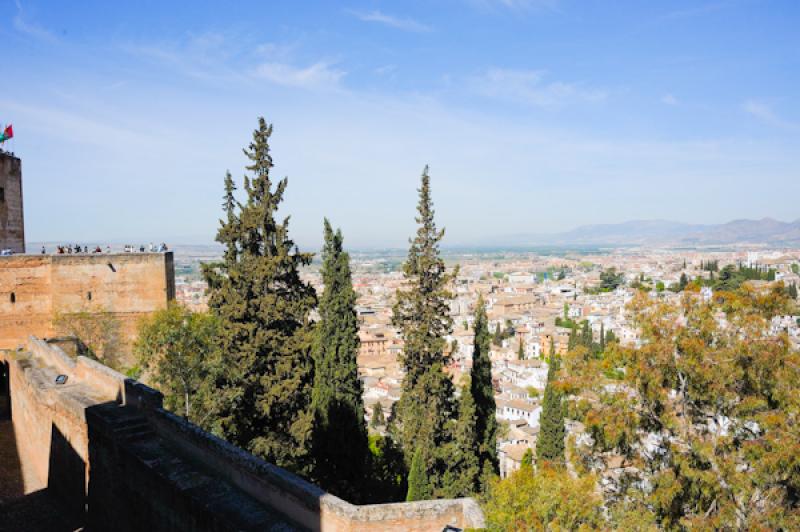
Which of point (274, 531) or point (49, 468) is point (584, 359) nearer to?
point (274, 531)

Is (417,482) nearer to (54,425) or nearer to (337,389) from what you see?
(337,389)

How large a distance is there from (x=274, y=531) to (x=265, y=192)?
9084mm

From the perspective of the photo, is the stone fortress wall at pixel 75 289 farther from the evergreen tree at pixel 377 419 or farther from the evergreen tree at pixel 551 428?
the evergreen tree at pixel 377 419

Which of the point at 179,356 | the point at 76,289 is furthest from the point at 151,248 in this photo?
the point at 179,356

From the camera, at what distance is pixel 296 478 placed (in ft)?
20.7

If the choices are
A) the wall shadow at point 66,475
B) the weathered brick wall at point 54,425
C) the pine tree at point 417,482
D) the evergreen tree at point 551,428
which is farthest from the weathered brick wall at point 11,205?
the evergreen tree at point 551,428

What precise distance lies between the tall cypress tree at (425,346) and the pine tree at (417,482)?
0.86 ft

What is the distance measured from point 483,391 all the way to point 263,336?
6.02m

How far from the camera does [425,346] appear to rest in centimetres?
1429

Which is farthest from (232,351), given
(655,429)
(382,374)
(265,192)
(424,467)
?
(382,374)

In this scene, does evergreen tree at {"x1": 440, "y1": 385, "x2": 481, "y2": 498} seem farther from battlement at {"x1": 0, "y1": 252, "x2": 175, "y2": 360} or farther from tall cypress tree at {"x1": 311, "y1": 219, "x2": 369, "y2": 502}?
battlement at {"x1": 0, "y1": 252, "x2": 175, "y2": 360}

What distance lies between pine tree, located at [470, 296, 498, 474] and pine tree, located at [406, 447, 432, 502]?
2.08 meters

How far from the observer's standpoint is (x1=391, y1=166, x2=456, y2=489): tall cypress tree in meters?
14.2

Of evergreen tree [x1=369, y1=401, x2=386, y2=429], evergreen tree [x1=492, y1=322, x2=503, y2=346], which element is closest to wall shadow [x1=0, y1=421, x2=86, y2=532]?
evergreen tree [x1=369, y1=401, x2=386, y2=429]
